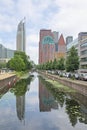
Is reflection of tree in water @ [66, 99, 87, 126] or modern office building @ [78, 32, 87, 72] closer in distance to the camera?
reflection of tree in water @ [66, 99, 87, 126]

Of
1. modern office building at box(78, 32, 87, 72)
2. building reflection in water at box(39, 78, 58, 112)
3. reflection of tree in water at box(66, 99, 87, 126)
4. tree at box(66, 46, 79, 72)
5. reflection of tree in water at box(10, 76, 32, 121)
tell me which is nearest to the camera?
reflection of tree in water at box(66, 99, 87, 126)

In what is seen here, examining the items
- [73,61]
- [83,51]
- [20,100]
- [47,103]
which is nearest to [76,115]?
[47,103]

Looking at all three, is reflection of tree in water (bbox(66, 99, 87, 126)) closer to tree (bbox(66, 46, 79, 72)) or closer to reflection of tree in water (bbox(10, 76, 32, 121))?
reflection of tree in water (bbox(10, 76, 32, 121))

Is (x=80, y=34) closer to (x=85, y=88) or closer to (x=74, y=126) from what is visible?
(x=85, y=88)

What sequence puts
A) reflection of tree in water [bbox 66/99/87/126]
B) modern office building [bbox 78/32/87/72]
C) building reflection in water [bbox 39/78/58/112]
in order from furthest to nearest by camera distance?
1. modern office building [bbox 78/32/87/72]
2. building reflection in water [bbox 39/78/58/112]
3. reflection of tree in water [bbox 66/99/87/126]

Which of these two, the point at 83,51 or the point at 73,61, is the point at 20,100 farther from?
the point at 83,51

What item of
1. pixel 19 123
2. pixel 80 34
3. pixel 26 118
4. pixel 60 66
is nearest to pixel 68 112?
pixel 26 118

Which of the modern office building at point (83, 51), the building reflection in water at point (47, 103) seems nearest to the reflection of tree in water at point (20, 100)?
the building reflection in water at point (47, 103)

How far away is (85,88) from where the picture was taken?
4253 centimetres

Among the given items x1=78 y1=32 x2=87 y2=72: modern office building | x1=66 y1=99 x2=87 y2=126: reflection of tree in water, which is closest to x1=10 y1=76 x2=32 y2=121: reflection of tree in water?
x1=66 y1=99 x2=87 y2=126: reflection of tree in water

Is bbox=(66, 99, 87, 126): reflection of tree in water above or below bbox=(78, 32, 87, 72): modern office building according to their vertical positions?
below

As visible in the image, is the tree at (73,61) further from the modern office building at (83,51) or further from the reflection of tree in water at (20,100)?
the modern office building at (83,51)

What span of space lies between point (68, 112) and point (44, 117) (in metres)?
3.54

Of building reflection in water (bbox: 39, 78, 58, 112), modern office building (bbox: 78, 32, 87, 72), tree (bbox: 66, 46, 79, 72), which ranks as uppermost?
modern office building (bbox: 78, 32, 87, 72)
